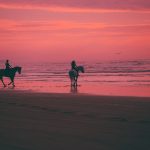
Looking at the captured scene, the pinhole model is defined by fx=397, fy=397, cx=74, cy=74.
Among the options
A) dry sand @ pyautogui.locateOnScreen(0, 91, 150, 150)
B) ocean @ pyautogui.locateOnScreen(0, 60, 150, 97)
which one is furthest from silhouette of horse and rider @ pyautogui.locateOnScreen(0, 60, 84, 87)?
dry sand @ pyautogui.locateOnScreen(0, 91, 150, 150)

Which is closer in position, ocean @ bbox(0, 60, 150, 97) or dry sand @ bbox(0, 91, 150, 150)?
dry sand @ bbox(0, 91, 150, 150)

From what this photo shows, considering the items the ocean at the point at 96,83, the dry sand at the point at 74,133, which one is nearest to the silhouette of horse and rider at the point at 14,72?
the ocean at the point at 96,83

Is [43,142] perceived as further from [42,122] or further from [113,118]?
[113,118]

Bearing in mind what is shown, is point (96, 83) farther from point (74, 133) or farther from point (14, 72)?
point (74, 133)

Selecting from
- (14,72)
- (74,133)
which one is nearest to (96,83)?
(14,72)

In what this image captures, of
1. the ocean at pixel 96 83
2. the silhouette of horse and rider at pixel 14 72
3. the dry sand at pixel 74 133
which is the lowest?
the ocean at pixel 96 83

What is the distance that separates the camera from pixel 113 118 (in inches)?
344

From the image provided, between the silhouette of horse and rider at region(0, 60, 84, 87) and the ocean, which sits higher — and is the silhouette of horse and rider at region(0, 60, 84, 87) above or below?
above

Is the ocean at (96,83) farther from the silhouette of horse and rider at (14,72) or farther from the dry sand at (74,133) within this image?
the dry sand at (74,133)

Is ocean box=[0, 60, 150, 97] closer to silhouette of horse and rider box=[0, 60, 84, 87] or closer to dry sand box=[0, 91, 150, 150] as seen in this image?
silhouette of horse and rider box=[0, 60, 84, 87]

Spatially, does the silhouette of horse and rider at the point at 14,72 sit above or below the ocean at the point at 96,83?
above

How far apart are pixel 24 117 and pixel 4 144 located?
3104mm

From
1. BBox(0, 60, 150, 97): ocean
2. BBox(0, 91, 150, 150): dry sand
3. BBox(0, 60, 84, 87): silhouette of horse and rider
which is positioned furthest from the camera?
BBox(0, 60, 84, 87): silhouette of horse and rider

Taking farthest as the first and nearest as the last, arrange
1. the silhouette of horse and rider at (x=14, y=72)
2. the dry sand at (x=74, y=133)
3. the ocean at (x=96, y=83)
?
Result: the silhouette of horse and rider at (x=14, y=72) < the ocean at (x=96, y=83) < the dry sand at (x=74, y=133)
